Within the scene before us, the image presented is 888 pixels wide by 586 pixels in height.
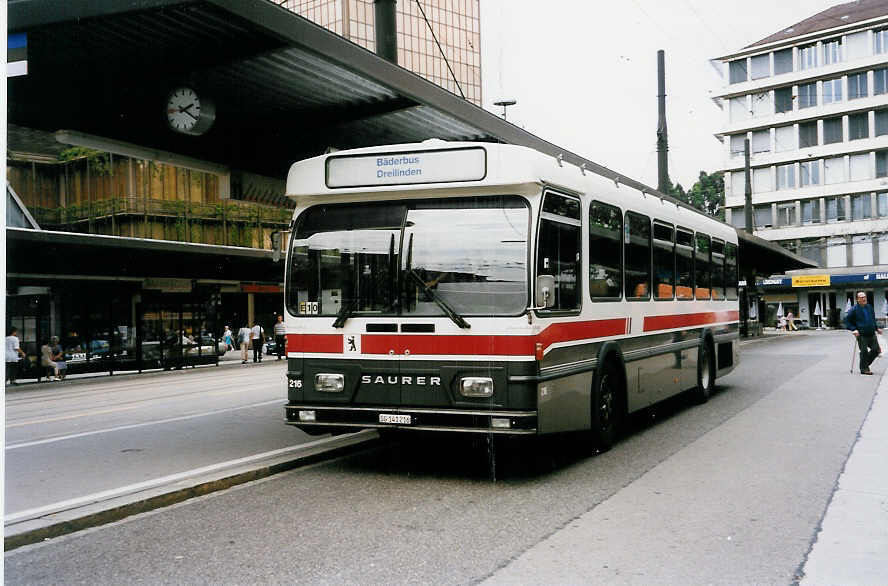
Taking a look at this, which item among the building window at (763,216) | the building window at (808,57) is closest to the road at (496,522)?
the building window at (763,216)

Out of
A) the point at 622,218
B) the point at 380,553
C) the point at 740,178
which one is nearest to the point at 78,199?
the point at 622,218

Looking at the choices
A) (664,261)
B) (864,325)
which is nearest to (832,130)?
(864,325)

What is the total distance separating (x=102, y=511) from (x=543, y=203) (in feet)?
14.7

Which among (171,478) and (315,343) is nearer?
(171,478)

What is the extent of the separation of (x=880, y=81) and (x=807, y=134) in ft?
22.5

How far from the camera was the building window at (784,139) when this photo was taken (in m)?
75.1

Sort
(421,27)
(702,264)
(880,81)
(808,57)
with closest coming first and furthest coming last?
(702,264) < (880,81) < (421,27) < (808,57)

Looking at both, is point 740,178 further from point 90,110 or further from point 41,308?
point 90,110

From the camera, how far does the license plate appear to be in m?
7.84

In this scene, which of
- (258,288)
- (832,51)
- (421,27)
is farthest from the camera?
(832,51)

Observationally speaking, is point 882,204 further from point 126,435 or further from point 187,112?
point 126,435

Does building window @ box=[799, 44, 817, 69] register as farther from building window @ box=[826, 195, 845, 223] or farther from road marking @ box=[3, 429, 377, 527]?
road marking @ box=[3, 429, 377, 527]

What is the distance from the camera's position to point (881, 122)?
7044 centimetres

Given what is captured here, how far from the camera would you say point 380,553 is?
565cm
